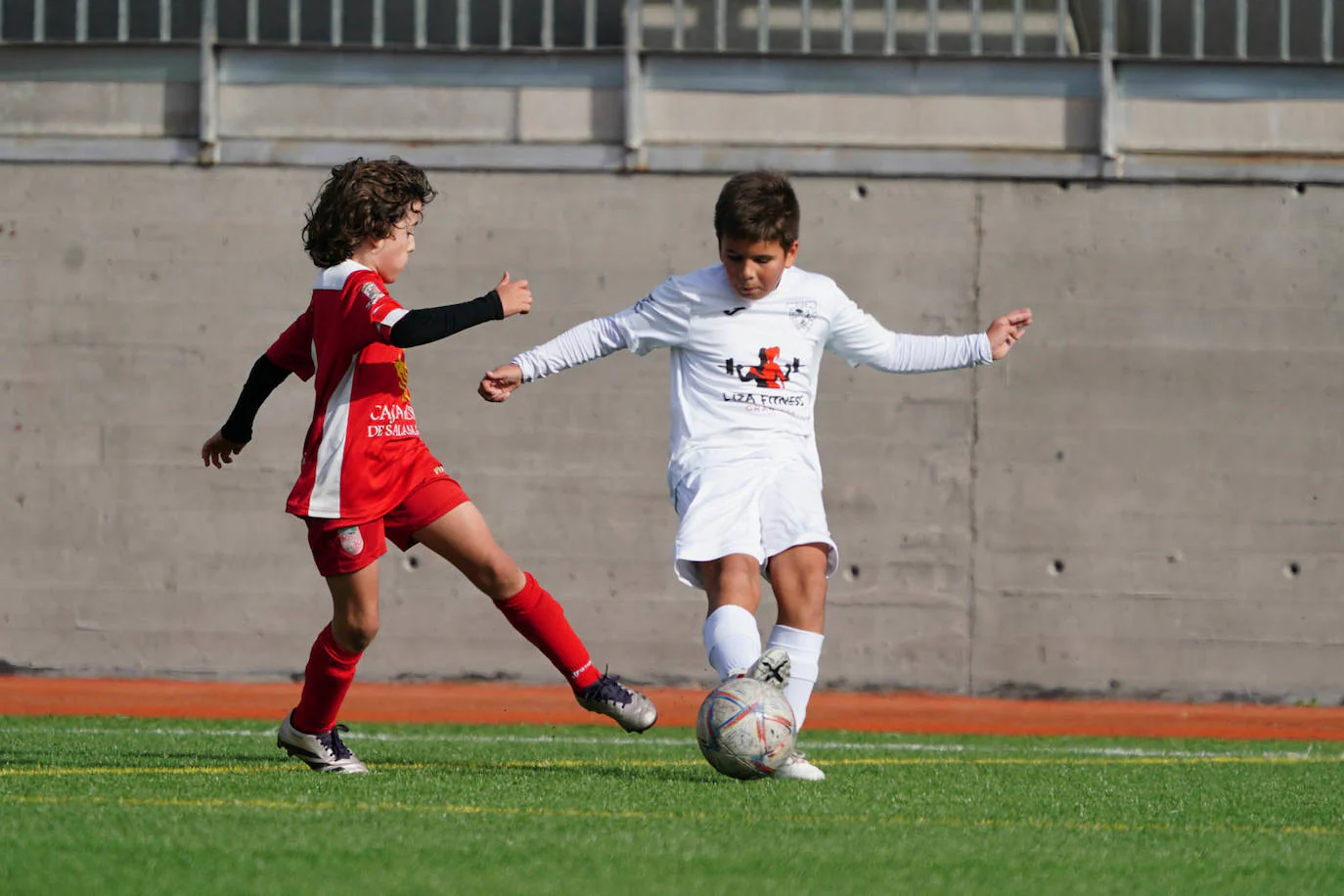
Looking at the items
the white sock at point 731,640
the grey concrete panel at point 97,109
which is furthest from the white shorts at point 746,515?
the grey concrete panel at point 97,109

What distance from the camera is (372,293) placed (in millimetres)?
4816

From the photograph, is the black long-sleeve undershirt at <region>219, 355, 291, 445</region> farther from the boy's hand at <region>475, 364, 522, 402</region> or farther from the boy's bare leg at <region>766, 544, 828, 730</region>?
the boy's bare leg at <region>766, 544, 828, 730</region>

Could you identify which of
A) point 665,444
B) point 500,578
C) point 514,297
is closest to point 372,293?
point 514,297

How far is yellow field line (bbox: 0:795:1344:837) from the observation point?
389cm

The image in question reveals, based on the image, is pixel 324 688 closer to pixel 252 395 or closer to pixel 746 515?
pixel 252 395

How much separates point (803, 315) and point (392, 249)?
4.08 feet

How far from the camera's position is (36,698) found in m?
8.71

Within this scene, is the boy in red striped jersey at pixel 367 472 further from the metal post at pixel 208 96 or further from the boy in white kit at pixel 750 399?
the metal post at pixel 208 96

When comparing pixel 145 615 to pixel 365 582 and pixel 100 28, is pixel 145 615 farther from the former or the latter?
pixel 365 582

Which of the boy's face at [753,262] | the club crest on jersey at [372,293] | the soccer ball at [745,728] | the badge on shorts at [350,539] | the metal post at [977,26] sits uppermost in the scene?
the metal post at [977,26]

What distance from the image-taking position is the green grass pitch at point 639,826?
10.3ft

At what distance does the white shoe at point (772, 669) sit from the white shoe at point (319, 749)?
1.23 m

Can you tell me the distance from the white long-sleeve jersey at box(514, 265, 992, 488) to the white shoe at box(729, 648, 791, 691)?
25.1 inches

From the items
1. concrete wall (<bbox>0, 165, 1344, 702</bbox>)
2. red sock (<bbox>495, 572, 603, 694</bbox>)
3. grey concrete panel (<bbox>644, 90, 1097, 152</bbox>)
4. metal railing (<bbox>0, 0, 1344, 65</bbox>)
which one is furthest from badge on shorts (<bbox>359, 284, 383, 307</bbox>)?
metal railing (<bbox>0, 0, 1344, 65</bbox>)
